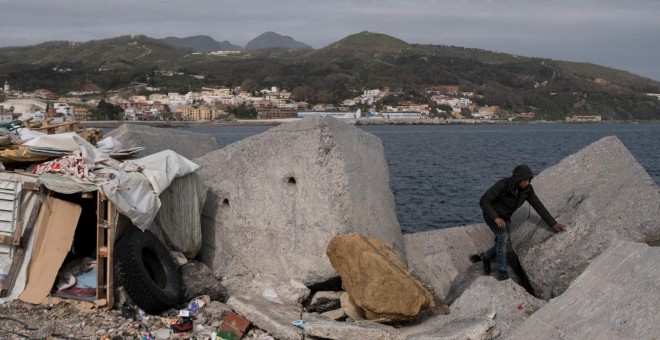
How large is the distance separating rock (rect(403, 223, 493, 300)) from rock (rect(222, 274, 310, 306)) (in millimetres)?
2063

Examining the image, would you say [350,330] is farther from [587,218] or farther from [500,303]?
[587,218]

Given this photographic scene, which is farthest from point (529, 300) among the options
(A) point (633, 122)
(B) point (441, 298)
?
(A) point (633, 122)

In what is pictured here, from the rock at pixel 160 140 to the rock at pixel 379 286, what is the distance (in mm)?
4322

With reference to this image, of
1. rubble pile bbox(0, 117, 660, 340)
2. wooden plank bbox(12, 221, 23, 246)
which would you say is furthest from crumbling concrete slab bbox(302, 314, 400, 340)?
wooden plank bbox(12, 221, 23, 246)

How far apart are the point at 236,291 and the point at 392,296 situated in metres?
2.32

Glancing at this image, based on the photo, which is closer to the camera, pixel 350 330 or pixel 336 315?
pixel 350 330

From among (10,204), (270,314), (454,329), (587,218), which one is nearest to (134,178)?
(10,204)

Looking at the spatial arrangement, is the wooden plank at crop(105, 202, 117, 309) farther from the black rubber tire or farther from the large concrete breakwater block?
the large concrete breakwater block

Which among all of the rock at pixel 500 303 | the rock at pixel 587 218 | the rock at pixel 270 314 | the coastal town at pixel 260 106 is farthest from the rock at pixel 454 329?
the coastal town at pixel 260 106

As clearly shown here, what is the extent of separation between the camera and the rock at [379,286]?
7.54 meters

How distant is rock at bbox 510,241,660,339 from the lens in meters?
5.83

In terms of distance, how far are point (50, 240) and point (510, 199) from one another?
575 cm

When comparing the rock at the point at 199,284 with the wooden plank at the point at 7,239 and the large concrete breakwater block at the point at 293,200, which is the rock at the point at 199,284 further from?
the wooden plank at the point at 7,239

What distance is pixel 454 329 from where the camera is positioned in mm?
7223
